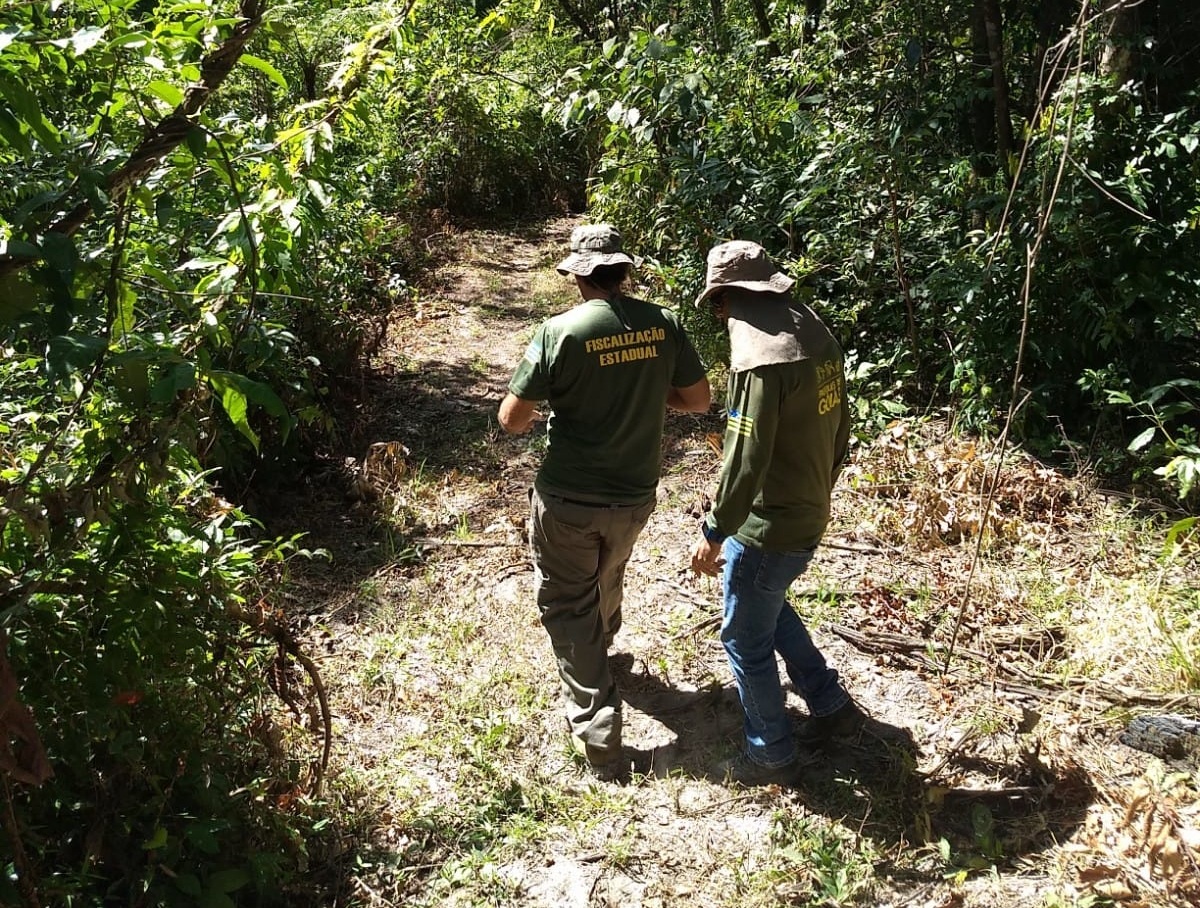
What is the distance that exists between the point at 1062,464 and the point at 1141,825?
2.83 meters

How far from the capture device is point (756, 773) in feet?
12.4

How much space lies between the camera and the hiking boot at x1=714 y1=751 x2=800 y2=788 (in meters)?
3.74

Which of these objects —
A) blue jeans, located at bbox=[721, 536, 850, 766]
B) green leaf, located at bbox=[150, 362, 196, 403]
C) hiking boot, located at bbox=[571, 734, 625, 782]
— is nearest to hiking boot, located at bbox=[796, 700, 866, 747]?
blue jeans, located at bbox=[721, 536, 850, 766]

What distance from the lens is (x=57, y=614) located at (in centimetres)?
279

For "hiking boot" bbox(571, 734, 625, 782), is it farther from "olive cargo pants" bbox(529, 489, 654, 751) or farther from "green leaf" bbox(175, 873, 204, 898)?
"green leaf" bbox(175, 873, 204, 898)

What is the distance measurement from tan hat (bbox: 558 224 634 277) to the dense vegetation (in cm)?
97

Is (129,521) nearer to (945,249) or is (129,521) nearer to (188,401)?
(188,401)

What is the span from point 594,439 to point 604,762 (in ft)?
4.48

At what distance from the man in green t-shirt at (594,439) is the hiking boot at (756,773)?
1.56 ft

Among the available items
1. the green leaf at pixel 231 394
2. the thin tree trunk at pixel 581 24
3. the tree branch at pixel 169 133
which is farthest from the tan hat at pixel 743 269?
the thin tree trunk at pixel 581 24

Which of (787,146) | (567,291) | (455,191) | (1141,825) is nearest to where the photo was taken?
(1141,825)

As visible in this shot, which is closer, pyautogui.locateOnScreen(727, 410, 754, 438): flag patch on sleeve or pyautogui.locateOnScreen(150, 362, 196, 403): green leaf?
pyautogui.locateOnScreen(150, 362, 196, 403): green leaf

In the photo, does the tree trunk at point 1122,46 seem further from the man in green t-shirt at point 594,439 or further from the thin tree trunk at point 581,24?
the thin tree trunk at point 581,24

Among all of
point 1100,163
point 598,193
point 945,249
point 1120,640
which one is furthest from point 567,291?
point 1120,640
